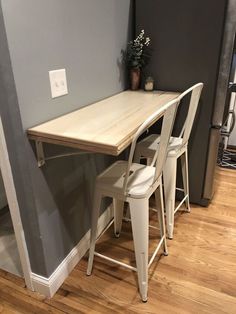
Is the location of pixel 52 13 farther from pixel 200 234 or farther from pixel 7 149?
pixel 200 234

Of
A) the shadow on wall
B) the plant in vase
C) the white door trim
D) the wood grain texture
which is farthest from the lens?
the plant in vase

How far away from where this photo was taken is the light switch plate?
1.32 meters

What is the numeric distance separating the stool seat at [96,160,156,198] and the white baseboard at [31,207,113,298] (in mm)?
543

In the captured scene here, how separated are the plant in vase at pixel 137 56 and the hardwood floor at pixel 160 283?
1.17 meters

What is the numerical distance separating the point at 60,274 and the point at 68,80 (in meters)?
1.09

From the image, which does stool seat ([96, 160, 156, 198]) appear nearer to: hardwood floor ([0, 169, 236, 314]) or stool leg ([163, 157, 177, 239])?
stool leg ([163, 157, 177, 239])

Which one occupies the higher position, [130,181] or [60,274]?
[130,181]

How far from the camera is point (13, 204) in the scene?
1.36 m

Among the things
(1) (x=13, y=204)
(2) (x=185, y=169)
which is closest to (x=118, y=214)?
(2) (x=185, y=169)

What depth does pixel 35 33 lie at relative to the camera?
1.17 metres

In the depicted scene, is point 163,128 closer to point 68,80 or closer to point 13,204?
point 68,80

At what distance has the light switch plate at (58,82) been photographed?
1.32 meters

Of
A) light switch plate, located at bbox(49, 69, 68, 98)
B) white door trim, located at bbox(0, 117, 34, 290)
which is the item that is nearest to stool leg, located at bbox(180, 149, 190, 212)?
light switch plate, located at bbox(49, 69, 68, 98)

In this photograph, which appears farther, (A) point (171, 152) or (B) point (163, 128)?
(A) point (171, 152)
